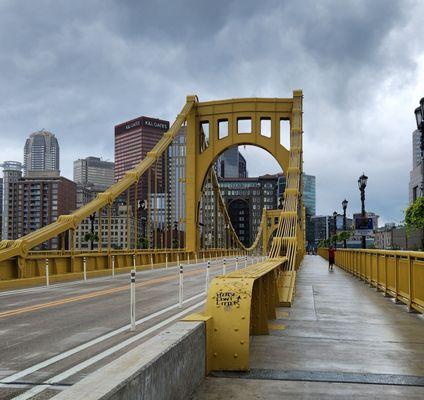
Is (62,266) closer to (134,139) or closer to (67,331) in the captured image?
(67,331)

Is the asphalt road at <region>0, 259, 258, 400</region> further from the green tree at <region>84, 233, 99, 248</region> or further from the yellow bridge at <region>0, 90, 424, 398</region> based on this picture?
the green tree at <region>84, 233, 99, 248</region>

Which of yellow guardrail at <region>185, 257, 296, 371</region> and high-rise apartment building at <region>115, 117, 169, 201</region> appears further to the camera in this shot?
high-rise apartment building at <region>115, 117, 169, 201</region>

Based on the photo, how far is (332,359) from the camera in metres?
7.26

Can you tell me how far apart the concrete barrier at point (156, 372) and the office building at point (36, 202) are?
142877 millimetres

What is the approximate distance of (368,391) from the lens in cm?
575

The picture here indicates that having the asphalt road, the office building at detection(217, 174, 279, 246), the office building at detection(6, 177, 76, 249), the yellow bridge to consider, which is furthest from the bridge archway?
the office building at detection(217, 174, 279, 246)

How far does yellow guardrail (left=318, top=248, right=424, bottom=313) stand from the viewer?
12.1 meters

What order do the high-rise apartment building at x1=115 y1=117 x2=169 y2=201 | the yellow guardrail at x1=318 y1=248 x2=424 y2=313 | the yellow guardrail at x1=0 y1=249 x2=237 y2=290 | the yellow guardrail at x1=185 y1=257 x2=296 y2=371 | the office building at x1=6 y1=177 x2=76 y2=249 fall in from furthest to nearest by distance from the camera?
the office building at x1=6 y1=177 x2=76 y2=249
the high-rise apartment building at x1=115 y1=117 x2=169 y2=201
the yellow guardrail at x1=0 y1=249 x2=237 y2=290
the yellow guardrail at x1=318 y1=248 x2=424 y2=313
the yellow guardrail at x1=185 y1=257 x2=296 y2=371

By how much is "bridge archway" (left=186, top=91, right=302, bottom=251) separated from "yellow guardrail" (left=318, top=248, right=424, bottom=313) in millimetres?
35744

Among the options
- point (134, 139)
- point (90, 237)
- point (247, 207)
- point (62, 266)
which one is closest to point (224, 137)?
point (90, 237)

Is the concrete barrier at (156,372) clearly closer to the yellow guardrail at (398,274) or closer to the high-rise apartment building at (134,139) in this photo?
the yellow guardrail at (398,274)

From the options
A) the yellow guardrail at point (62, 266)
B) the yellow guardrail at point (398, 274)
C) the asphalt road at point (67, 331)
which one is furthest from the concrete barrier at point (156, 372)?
the yellow guardrail at point (62, 266)

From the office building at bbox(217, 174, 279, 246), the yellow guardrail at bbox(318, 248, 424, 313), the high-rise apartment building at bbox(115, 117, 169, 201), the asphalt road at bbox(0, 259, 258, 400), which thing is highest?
the high-rise apartment building at bbox(115, 117, 169, 201)

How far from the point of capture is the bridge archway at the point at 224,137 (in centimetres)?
5791
